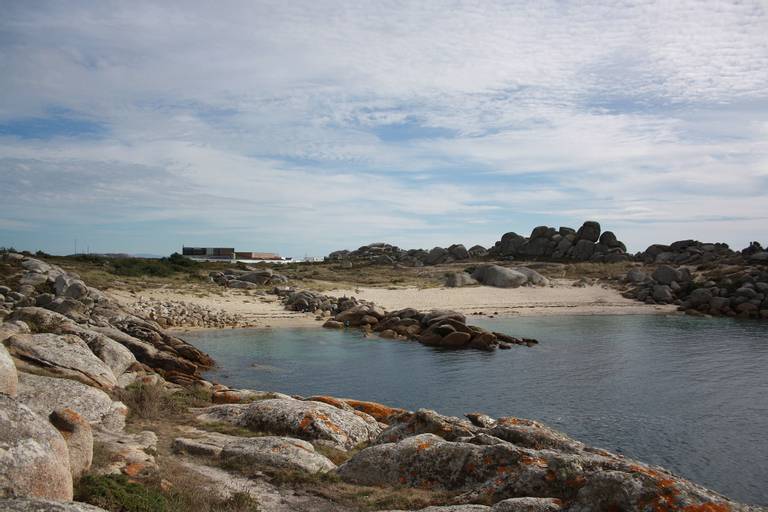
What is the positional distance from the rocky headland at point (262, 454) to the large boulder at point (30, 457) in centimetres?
1

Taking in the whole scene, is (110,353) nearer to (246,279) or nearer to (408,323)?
(408,323)

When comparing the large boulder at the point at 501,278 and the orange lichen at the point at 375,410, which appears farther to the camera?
the large boulder at the point at 501,278

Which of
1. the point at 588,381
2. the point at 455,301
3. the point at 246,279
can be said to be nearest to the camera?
the point at 588,381

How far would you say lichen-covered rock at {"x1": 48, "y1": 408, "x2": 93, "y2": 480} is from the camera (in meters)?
7.61

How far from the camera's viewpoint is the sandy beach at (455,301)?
42.5 metres

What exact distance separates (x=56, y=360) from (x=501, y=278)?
54.2 metres

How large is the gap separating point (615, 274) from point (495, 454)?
6756 centimetres

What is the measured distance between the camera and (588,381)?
26.2 metres

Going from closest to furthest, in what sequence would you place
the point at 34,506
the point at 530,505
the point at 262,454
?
the point at 34,506 → the point at 530,505 → the point at 262,454

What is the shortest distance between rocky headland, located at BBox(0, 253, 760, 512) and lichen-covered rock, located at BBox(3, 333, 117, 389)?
4 cm

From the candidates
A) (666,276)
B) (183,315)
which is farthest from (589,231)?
(183,315)

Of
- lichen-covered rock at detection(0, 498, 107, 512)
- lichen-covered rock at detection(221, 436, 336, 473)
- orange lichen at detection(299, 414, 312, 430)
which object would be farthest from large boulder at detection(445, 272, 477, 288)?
lichen-covered rock at detection(0, 498, 107, 512)

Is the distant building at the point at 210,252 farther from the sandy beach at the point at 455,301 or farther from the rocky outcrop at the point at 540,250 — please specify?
the sandy beach at the point at 455,301

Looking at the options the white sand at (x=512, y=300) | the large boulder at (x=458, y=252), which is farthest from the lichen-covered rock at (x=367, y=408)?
the large boulder at (x=458, y=252)
